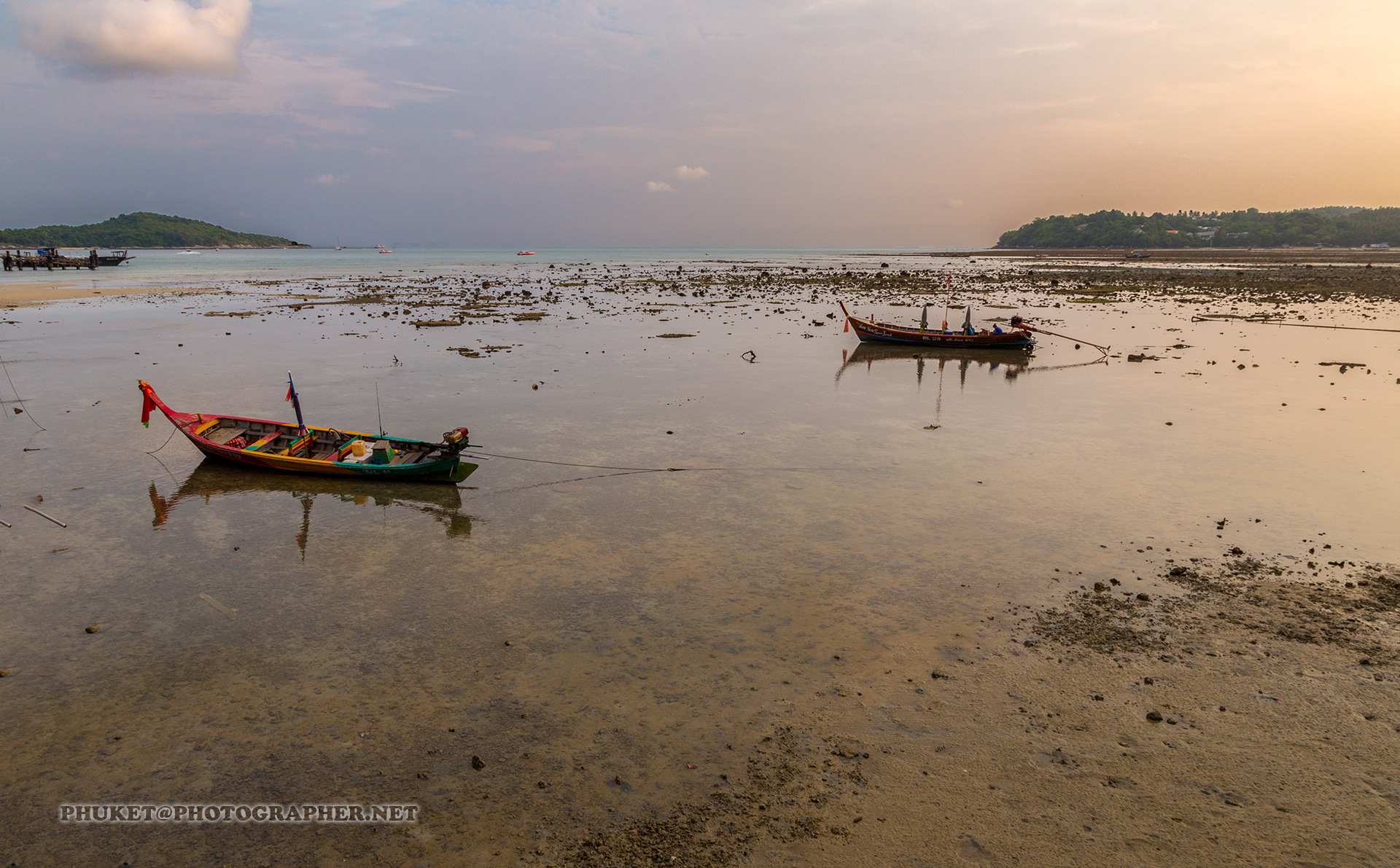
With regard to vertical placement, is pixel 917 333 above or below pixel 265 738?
above

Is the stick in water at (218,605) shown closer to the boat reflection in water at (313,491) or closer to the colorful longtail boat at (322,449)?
the boat reflection in water at (313,491)

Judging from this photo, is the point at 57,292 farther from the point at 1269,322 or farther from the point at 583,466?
the point at 1269,322

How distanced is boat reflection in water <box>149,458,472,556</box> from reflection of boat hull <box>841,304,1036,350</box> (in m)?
21.6

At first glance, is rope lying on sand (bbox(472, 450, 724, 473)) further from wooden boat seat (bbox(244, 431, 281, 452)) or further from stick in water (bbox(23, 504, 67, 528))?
stick in water (bbox(23, 504, 67, 528))

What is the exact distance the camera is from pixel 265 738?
705cm

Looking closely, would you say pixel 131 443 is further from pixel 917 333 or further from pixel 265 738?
pixel 917 333

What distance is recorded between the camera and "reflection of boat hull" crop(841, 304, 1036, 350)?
3058 centimetres

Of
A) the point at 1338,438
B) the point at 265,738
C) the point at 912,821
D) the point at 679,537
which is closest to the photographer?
the point at 912,821

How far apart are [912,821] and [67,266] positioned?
126425 millimetres

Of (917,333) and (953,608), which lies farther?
(917,333)

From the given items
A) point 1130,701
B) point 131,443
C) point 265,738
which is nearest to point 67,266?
point 131,443

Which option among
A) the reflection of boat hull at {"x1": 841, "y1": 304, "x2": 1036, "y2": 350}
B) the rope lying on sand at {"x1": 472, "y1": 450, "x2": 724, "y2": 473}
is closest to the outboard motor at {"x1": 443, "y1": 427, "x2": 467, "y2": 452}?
the rope lying on sand at {"x1": 472, "y1": 450, "x2": 724, "y2": 473}

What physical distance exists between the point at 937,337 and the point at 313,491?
2638cm

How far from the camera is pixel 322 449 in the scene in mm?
15773
